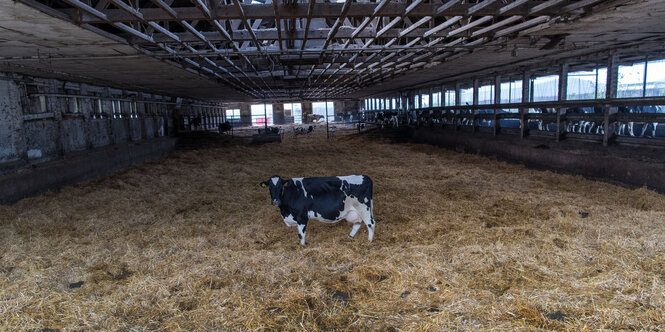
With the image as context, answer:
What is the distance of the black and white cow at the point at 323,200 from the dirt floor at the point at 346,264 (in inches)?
13.9

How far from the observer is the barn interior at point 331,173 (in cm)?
386

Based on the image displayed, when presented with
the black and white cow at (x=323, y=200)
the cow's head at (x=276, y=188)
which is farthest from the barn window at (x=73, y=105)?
the cow's head at (x=276, y=188)

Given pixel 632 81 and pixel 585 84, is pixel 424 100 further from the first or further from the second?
pixel 632 81

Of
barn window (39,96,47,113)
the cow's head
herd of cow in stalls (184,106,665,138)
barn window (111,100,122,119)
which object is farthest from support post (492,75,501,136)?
barn window (111,100,122,119)

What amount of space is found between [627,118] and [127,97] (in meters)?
18.9

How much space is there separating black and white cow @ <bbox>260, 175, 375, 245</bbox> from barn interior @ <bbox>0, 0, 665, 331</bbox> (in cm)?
36

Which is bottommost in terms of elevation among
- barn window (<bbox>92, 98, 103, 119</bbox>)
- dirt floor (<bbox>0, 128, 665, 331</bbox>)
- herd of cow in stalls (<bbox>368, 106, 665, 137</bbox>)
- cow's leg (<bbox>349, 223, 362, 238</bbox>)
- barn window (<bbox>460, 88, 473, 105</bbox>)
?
dirt floor (<bbox>0, 128, 665, 331</bbox>)

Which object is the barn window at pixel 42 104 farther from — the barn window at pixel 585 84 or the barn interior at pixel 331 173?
the barn window at pixel 585 84

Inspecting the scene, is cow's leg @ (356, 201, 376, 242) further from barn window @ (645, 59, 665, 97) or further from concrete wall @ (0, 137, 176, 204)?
barn window @ (645, 59, 665, 97)

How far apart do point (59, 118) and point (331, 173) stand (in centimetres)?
892

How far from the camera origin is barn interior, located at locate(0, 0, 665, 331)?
386 cm

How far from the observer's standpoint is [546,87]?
17.4 meters

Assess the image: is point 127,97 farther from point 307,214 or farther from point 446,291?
point 446,291

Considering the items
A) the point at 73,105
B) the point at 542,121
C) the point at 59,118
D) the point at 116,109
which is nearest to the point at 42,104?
the point at 59,118
